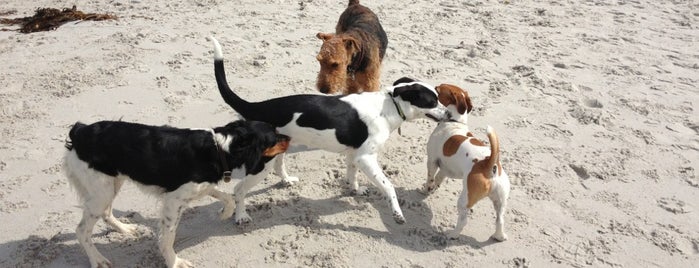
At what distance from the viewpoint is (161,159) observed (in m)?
3.42

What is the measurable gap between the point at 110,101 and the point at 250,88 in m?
1.61

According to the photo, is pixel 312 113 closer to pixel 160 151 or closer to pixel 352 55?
pixel 160 151

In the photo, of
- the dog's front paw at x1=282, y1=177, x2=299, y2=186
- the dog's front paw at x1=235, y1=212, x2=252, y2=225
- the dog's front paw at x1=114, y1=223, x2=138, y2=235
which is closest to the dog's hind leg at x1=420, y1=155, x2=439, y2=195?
the dog's front paw at x1=282, y1=177, x2=299, y2=186

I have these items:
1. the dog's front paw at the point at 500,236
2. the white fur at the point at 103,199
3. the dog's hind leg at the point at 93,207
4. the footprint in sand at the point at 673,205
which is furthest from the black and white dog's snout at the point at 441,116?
the dog's hind leg at the point at 93,207

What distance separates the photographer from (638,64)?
7.17 m

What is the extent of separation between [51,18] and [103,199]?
222 inches

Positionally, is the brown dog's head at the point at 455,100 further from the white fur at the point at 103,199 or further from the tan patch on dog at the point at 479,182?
the white fur at the point at 103,199

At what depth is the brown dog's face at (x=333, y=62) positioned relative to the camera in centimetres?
504

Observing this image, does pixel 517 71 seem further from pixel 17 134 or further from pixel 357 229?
pixel 17 134

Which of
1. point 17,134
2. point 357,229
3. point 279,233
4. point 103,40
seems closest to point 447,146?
point 357,229

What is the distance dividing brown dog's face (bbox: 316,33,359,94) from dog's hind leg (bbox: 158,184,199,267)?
76.7 inches

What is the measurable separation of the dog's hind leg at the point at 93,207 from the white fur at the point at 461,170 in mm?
2557

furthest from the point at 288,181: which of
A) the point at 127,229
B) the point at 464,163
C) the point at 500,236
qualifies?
the point at 500,236

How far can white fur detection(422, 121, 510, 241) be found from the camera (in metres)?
3.94
